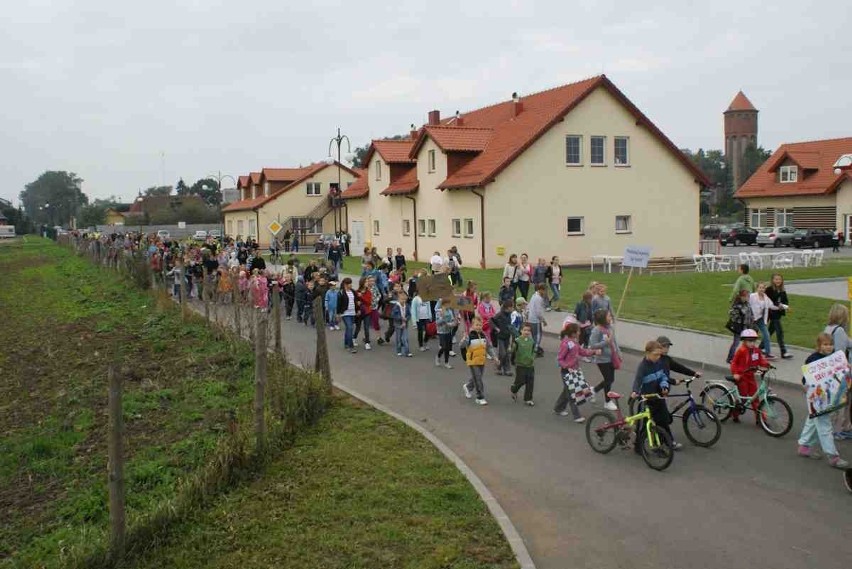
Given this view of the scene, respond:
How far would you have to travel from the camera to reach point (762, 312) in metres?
16.1

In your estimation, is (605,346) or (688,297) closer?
(605,346)

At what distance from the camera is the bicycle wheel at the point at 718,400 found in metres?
11.7

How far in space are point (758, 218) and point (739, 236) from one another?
19.2 ft

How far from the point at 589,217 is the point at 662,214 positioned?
4.04 meters

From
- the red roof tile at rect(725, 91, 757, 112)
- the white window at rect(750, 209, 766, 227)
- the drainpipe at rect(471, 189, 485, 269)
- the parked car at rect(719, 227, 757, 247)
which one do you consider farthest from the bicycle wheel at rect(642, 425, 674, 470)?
the red roof tile at rect(725, 91, 757, 112)

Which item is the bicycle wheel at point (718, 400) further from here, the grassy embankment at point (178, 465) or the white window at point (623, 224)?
the white window at point (623, 224)

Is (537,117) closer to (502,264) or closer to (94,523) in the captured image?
(502,264)

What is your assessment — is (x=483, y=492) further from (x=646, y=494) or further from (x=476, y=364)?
(x=476, y=364)

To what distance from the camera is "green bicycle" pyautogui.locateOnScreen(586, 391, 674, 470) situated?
976 centimetres

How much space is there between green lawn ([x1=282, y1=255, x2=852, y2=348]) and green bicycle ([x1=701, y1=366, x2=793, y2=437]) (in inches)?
252

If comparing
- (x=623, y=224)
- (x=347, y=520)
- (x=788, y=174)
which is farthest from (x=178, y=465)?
(x=788, y=174)

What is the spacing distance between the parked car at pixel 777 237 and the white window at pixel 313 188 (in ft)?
108

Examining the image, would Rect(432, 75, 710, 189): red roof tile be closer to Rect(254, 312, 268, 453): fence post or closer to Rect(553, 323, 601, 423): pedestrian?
Rect(553, 323, 601, 423): pedestrian

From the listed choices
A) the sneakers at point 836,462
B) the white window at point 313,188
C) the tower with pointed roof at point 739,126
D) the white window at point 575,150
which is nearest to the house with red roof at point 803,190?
the white window at point 575,150
